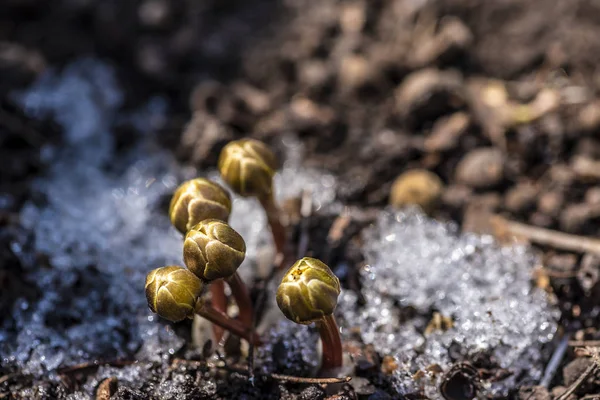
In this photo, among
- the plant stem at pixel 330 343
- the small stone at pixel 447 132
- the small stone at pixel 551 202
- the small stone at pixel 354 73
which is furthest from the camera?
the small stone at pixel 354 73

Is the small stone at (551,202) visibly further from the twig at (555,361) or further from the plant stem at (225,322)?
the plant stem at (225,322)

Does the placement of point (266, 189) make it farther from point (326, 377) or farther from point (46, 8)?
point (46, 8)

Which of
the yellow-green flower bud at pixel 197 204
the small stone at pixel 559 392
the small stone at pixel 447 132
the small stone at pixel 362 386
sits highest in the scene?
the small stone at pixel 447 132

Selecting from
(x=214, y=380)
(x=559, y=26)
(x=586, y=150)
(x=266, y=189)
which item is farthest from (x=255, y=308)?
(x=559, y=26)

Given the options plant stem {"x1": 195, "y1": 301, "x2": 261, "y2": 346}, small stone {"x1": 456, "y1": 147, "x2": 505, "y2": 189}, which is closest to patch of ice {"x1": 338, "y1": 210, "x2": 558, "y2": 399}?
small stone {"x1": 456, "y1": 147, "x2": 505, "y2": 189}

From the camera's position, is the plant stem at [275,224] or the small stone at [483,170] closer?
the plant stem at [275,224]

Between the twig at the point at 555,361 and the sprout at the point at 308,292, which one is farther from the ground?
the sprout at the point at 308,292

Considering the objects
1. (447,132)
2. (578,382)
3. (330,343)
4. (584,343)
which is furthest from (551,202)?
(330,343)

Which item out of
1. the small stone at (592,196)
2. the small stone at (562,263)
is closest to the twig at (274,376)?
the small stone at (562,263)
